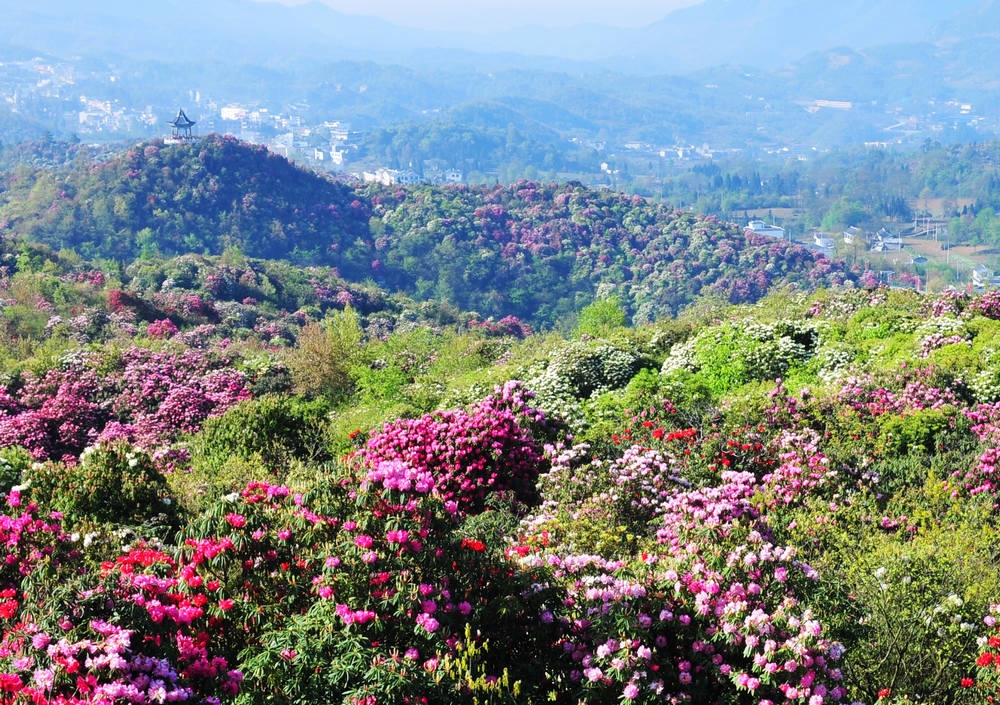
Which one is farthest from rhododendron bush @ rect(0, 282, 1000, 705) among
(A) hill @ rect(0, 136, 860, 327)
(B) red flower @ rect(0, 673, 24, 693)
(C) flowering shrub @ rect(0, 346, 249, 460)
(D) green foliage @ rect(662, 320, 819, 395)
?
(A) hill @ rect(0, 136, 860, 327)

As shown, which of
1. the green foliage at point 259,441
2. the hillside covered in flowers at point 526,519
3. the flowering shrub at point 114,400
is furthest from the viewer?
the flowering shrub at point 114,400

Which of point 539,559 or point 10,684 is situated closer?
point 10,684

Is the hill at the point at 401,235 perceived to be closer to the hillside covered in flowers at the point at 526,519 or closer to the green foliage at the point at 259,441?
the hillside covered in flowers at the point at 526,519

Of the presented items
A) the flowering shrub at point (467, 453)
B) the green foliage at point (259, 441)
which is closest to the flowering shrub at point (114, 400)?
the green foliage at point (259, 441)

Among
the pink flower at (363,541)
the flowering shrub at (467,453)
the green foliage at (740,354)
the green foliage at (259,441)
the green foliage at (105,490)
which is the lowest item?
the green foliage at (259,441)

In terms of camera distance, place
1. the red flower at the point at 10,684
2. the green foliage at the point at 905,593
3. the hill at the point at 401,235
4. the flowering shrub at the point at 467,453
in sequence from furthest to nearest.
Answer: the hill at the point at 401,235 < the flowering shrub at the point at 467,453 < the green foliage at the point at 905,593 < the red flower at the point at 10,684

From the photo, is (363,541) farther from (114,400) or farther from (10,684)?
(114,400)

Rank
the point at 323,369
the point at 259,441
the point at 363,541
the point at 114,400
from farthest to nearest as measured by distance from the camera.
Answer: the point at 323,369
the point at 114,400
the point at 259,441
the point at 363,541

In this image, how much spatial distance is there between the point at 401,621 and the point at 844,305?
15.8 metres

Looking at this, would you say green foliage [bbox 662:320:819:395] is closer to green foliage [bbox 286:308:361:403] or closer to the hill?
green foliage [bbox 286:308:361:403]

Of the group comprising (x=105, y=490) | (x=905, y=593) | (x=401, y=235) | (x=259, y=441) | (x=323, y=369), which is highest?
(x=905, y=593)

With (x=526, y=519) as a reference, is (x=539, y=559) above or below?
above

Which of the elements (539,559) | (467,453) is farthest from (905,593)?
(467,453)

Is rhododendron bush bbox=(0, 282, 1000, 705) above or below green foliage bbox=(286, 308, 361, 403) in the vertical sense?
above
